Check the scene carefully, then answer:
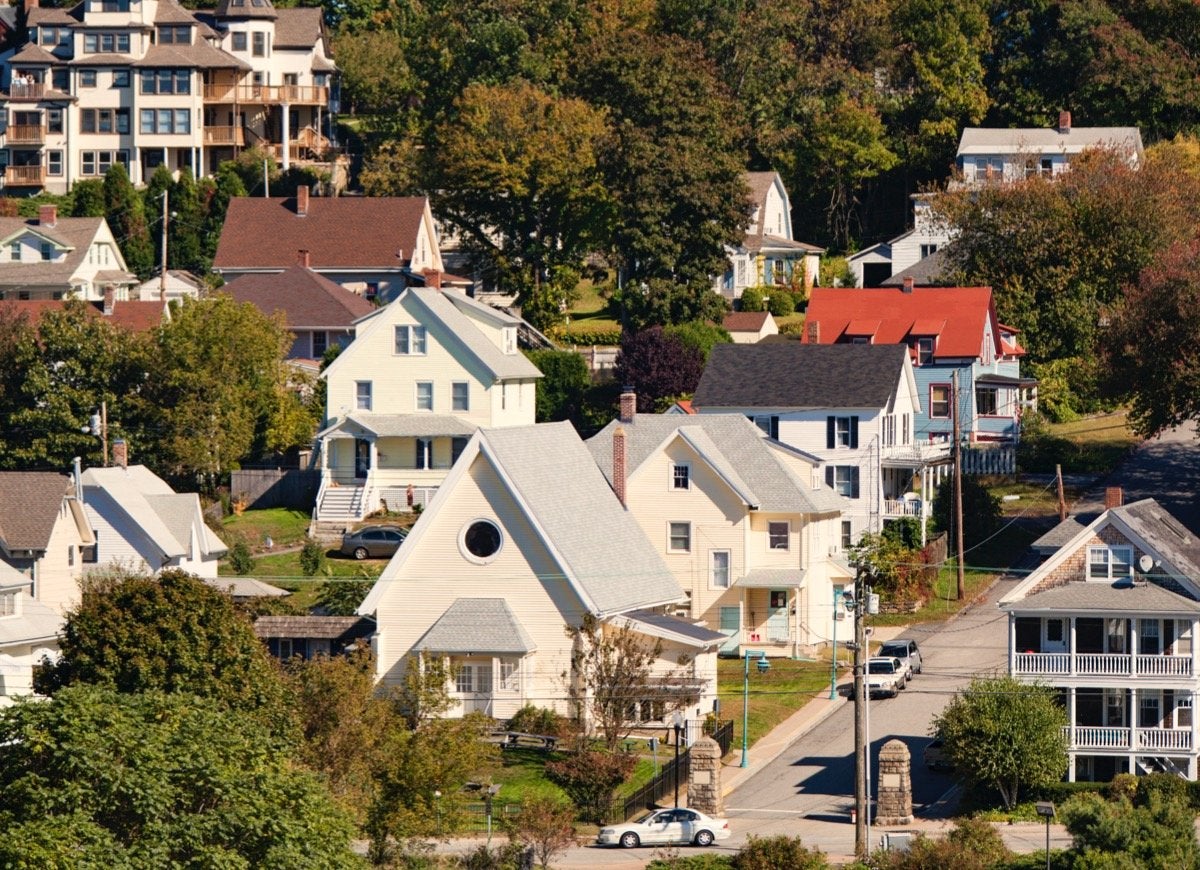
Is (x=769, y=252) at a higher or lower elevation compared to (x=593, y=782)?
higher

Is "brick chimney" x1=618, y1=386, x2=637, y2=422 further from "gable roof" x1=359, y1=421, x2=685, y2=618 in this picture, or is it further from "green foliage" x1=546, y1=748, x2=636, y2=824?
"green foliage" x1=546, y1=748, x2=636, y2=824

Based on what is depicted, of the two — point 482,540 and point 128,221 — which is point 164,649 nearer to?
point 482,540

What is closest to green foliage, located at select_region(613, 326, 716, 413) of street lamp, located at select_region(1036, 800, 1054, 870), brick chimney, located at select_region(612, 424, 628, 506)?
brick chimney, located at select_region(612, 424, 628, 506)

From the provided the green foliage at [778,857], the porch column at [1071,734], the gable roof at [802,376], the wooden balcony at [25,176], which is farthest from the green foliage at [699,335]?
the green foliage at [778,857]

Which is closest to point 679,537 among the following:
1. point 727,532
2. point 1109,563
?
point 727,532

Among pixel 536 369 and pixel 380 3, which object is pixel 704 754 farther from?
pixel 380 3

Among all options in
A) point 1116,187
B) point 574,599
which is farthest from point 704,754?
point 1116,187
